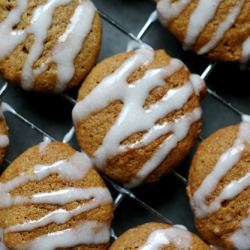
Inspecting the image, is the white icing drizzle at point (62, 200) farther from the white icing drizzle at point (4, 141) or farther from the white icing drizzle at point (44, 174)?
the white icing drizzle at point (4, 141)

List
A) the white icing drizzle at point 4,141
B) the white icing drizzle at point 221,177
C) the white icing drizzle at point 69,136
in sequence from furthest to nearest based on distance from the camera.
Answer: the white icing drizzle at point 69,136
the white icing drizzle at point 4,141
the white icing drizzle at point 221,177

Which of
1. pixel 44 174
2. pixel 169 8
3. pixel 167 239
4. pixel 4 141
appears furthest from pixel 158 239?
pixel 169 8

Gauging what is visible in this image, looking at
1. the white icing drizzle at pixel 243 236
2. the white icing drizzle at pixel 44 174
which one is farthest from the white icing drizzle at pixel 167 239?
the white icing drizzle at pixel 44 174

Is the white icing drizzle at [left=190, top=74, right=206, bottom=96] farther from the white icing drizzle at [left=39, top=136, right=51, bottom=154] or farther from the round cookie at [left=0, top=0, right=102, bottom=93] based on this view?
the white icing drizzle at [left=39, top=136, right=51, bottom=154]

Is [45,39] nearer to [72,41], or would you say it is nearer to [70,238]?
[72,41]

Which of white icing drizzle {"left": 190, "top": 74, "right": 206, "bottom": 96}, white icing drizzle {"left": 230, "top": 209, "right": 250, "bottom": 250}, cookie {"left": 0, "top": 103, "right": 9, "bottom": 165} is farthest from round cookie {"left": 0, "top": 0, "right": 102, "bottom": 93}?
white icing drizzle {"left": 230, "top": 209, "right": 250, "bottom": 250}

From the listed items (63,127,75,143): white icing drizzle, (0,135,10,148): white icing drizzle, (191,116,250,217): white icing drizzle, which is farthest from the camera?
(63,127,75,143): white icing drizzle
